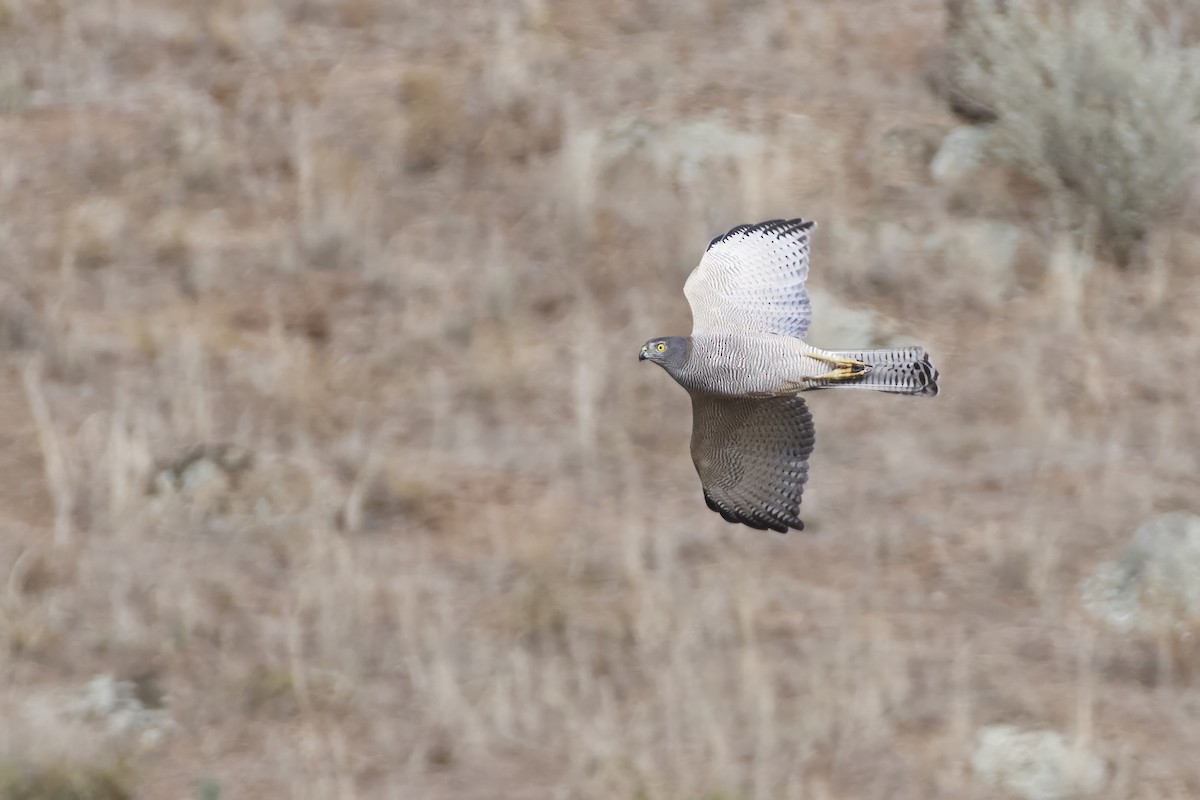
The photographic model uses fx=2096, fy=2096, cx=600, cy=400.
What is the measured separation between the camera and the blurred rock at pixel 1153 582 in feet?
27.8

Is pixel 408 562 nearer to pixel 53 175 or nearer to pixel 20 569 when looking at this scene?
pixel 20 569

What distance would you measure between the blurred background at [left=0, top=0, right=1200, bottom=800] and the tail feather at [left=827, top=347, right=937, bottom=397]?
2075mm

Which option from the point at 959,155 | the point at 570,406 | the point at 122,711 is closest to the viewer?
the point at 122,711

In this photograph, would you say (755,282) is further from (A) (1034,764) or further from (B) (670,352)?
(A) (1034,764)

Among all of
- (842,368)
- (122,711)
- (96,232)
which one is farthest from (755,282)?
(96,232)

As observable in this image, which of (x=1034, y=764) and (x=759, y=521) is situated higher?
(x=759, y=521)

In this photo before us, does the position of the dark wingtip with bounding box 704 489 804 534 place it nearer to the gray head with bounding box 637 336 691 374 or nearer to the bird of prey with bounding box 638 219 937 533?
the bird of prey with bounding box 638 219 937 533

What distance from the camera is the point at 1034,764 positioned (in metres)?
7.78

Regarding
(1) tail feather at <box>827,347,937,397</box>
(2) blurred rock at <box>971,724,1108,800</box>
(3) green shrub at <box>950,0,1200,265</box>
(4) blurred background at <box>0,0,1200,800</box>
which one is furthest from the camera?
(3) green shrub at <box>950,0,1200,265</box>

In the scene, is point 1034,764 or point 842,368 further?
point 1034,764

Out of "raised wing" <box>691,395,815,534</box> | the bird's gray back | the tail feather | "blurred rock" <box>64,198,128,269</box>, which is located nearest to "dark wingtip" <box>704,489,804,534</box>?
"raised wing" <box>691,395,815,534</box>

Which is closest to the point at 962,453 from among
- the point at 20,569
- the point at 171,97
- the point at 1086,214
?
the point at 1086,214

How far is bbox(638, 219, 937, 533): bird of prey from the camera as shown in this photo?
Result: 6.28m

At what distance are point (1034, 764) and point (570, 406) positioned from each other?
10.9 feet
